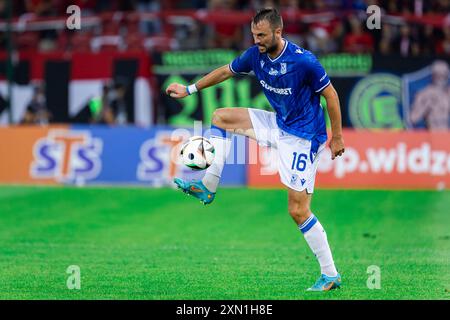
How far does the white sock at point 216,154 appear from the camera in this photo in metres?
11.2

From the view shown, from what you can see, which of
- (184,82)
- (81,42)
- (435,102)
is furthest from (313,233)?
(81,42)

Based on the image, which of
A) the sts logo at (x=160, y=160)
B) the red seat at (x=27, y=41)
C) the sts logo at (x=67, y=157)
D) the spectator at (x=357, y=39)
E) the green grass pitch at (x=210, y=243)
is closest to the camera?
the green grass pitch at (x=210, y=243)

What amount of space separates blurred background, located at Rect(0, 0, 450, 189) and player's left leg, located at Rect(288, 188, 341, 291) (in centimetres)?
992

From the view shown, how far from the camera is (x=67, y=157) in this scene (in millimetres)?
22141

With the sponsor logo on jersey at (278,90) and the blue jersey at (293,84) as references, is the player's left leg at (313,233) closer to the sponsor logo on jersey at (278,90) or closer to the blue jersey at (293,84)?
the blue jersey at (293,84)

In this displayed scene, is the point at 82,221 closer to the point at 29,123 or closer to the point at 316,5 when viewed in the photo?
the point at 29,123

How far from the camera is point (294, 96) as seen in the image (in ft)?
35.2

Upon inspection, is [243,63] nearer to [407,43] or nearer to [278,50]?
[278,50]

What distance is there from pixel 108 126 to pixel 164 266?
10.3 metres

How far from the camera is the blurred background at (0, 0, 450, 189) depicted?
71.3 feet

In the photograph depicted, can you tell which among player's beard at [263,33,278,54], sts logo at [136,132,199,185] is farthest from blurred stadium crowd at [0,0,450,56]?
player's beard at [263,33,278,54]

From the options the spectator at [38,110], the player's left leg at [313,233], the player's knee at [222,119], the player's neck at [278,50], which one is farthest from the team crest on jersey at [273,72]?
the spectator at [38,110]

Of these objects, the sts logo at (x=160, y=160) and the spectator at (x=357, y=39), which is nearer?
the sts logo at (x=160, y=160)

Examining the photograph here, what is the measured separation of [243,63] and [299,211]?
1628 mm
